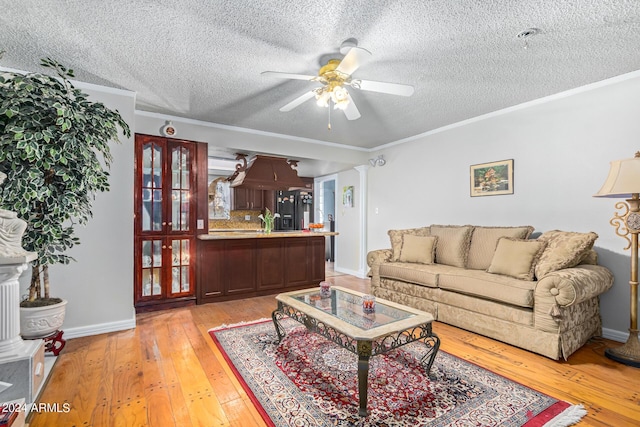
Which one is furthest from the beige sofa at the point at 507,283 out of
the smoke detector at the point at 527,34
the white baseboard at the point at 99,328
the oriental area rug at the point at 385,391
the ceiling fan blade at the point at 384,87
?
the white baseboard at the point at 99,328

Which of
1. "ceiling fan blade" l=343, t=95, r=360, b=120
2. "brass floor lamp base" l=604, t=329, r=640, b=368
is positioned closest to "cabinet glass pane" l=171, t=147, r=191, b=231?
"ceiling fan blade" l=343, t=95, r=360, b=120

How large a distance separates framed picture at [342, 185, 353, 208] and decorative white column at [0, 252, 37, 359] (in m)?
5.05

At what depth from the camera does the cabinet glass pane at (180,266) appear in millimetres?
4031

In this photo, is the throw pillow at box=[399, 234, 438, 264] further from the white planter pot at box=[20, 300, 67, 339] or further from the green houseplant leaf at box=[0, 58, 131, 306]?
the white planter pot at box=[20, 300, 67, 339]

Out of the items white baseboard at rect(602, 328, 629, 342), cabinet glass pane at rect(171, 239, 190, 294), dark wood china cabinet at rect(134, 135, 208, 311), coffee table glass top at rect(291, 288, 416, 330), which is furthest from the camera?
cabinet glass pane at rect(171, 239, 190, 294)

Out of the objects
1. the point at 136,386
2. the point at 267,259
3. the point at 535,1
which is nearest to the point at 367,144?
the point at 267,259

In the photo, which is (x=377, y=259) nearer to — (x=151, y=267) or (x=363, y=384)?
(x=363, y=384)

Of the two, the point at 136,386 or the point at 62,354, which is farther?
the point at 62,354

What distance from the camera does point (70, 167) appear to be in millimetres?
2371

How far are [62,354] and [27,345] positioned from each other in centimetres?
75

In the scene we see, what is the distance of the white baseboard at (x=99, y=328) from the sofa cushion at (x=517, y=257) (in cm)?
373

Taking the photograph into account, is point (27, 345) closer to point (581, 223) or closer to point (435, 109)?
point (435, 109)

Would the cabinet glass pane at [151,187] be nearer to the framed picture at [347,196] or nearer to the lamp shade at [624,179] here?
the framed picture at [347,196]

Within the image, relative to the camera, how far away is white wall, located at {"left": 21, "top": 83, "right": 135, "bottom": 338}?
300 cm
